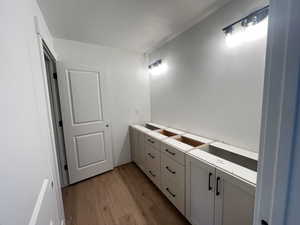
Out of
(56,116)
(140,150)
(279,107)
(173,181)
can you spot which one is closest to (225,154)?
Result: (173,181)

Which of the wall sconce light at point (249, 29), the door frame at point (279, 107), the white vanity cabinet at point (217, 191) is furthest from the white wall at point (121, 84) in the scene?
the door frame at point (279, 107)

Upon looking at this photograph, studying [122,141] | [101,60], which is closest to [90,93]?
[101,60]

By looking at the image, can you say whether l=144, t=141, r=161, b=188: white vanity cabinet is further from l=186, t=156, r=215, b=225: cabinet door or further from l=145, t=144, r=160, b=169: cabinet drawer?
l=186, t=156, r=215, b=225: cabinet door

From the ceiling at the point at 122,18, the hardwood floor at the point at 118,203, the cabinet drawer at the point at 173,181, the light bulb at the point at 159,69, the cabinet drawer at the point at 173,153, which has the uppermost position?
the ceiling at the point at 122,18

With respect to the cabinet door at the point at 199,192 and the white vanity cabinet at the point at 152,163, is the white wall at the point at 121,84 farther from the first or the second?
the cabinet door at the point at 199,192

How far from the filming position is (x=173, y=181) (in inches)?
63.6

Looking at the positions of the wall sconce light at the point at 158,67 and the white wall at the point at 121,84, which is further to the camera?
the wall sconce light at the point at 158,67

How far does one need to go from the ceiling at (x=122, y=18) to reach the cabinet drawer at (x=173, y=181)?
181 cm

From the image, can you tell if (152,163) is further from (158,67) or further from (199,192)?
(158,67)

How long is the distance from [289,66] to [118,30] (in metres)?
2.09

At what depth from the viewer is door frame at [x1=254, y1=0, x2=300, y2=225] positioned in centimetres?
36

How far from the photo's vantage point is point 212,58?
161 cm

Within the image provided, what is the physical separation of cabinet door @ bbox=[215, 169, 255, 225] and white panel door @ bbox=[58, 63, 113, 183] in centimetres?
197

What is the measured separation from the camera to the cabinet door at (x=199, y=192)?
1.18m
